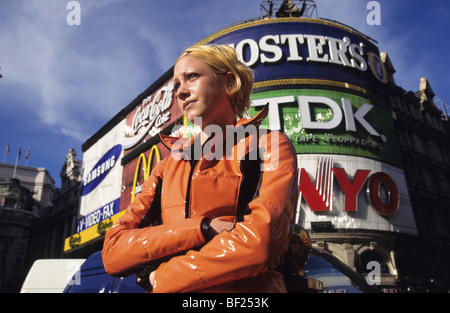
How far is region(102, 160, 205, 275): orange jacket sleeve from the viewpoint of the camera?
1.27 meters

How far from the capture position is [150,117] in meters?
26.2

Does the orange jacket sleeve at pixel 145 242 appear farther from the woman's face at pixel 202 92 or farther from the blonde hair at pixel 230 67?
the blonde hair at pixel 230 67

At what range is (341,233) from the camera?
57.7 ft

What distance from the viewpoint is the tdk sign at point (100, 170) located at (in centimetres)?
2927

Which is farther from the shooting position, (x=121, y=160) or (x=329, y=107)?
(x=121, y=160)

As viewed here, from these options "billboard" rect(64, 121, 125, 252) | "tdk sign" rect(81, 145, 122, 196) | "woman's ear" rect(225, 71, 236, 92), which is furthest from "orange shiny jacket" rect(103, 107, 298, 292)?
"tdk sign" rect(81, 145, 122, 196)

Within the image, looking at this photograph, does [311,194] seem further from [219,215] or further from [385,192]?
[219,215]

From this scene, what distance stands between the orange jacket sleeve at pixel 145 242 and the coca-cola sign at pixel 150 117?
75.1ft

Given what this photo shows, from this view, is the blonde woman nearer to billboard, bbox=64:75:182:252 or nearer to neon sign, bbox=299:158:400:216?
neon sign, bbox=299:158:400:216

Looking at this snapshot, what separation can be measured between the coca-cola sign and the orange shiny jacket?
898 inches

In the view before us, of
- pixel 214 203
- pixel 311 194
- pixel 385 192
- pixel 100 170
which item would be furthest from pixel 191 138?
pixel 100 170

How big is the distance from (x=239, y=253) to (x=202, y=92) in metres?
0.86

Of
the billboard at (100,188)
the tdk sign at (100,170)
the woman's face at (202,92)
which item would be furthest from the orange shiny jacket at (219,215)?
the tdk sign at (100,170)
